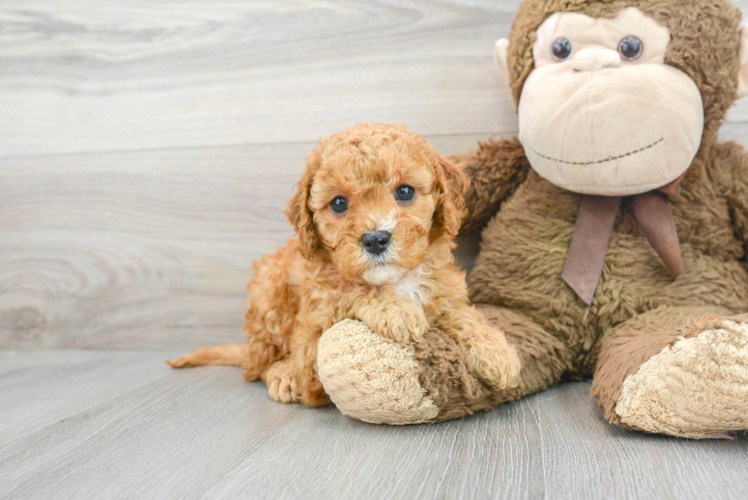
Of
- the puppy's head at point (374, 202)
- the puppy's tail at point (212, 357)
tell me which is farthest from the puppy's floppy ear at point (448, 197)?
the puppy's tail at point (212, 357)

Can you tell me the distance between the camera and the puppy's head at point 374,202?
3.66 feet

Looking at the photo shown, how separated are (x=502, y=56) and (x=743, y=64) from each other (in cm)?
57

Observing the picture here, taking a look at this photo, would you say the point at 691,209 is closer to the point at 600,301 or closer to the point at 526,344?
the point at 600,301

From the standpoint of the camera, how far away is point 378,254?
1110 millimetres

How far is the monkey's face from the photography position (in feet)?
4.14

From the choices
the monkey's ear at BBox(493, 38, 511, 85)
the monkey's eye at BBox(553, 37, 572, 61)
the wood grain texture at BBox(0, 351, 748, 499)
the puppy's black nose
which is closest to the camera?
the wood grain texture at BBox(0, 351, 748, 499)

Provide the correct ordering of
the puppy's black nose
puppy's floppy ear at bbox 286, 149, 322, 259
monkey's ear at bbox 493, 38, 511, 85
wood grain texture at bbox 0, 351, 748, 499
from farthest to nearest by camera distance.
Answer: monkey's ear at bbox 493, 38, 511, 85 < puppy's floppy ear at bbox 286, 149, 322, 259 < the puppy's black nose < wood grain texture at bbox 0, 351, 748, 499

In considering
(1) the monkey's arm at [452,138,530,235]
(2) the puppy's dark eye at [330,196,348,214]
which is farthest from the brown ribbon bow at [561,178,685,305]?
(2) the puppy's dark eye at [330,196,348,214]

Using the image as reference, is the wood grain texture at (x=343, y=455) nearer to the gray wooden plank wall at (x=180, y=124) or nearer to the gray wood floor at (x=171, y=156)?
the gray wood floor at (x=171, y=156)

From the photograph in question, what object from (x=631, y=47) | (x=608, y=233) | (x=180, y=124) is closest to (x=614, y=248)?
(x=608, y=233)

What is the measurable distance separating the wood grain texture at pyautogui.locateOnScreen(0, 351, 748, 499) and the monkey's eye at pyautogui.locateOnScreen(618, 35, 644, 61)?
2.61 ft

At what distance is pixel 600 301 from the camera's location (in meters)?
1.42

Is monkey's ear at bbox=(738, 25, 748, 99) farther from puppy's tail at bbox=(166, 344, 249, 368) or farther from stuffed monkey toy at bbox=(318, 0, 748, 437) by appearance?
puppy's tail at bbox=(166, 344, 249, 368)

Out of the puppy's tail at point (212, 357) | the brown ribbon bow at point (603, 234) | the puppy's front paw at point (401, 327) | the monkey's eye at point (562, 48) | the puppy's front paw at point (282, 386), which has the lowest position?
the puppy's tail at point (212, 357)
